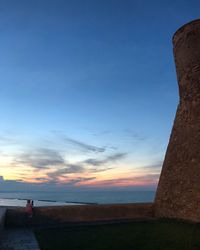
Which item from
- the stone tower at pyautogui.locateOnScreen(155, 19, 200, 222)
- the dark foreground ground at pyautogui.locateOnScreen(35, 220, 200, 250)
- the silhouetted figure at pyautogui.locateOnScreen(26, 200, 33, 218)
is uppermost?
the stone tower at pyautogui.locateOnScreen(155, 19, 200, 222)

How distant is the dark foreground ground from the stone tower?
4.20ft

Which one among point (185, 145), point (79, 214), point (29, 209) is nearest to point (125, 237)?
point (79, 214)

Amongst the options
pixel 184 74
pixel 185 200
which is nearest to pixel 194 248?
pixel 185 200

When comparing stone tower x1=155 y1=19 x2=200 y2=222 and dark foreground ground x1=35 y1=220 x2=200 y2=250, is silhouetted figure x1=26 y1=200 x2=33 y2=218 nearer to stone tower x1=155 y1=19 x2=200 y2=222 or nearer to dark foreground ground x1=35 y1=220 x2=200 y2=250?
dark foreground ground x1=35 y1=220 x2=200 y2=250

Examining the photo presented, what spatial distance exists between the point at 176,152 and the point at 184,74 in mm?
3631

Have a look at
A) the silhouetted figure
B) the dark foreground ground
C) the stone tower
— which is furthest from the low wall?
the dark foreground ground

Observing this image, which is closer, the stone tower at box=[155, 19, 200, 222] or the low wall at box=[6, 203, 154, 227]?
the low wall at box=[6, 203, 154, 227]

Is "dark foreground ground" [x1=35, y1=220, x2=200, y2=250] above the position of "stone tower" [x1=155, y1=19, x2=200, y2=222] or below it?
below

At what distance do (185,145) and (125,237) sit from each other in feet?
18.8

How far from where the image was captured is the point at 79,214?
1302 centimetres

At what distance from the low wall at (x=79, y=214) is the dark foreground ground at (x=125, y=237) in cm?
137

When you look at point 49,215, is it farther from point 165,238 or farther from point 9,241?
→ point 165,238

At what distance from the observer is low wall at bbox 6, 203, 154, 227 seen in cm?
1217

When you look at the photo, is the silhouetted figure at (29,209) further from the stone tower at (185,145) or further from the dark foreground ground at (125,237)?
the stone tower at (185,145)
